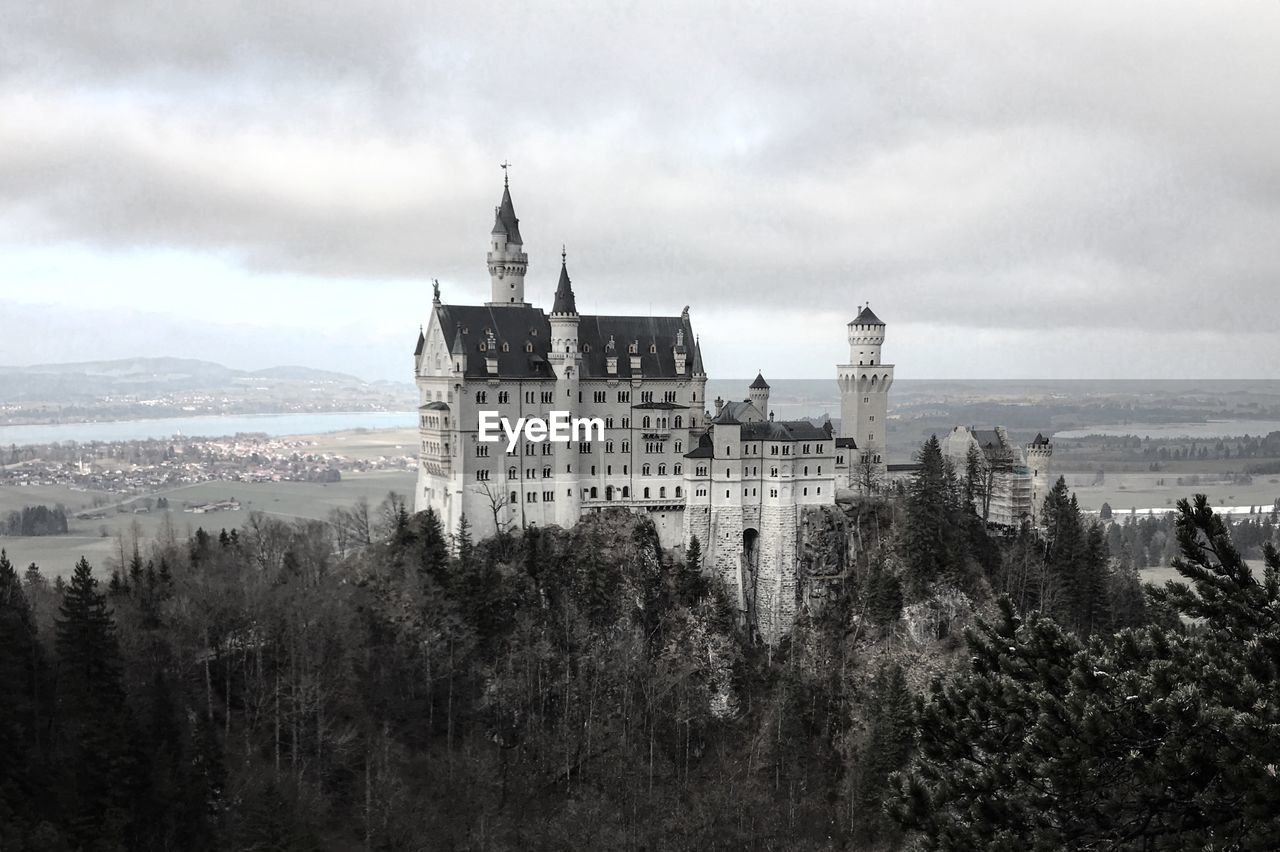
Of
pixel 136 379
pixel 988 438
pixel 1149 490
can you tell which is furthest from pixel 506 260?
pixel 136 379

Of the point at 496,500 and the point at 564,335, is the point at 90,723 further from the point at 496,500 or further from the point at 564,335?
the point at 564,335

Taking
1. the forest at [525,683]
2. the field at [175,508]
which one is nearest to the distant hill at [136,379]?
the field at [175,508]

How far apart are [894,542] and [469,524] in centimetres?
2936

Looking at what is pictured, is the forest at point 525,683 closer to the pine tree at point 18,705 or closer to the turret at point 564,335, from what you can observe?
the pine tree at point 18,705

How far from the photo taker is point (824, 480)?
3083 inches

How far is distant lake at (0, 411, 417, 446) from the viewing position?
132 m

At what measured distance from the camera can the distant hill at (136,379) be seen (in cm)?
15175

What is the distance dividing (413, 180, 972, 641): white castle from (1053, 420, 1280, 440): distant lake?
3886 inches

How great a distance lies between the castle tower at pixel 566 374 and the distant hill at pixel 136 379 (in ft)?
333

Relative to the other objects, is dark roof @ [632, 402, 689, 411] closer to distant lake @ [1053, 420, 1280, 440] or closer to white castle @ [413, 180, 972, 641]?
white castle @ [413, 180, 972, 641]

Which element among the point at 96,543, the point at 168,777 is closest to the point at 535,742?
the point at 168,777

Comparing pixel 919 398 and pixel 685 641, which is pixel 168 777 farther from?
pixel 919 398

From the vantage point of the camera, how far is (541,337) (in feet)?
256

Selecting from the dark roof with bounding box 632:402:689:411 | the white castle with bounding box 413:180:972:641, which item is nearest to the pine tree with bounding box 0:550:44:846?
the white castle with bounding box 413:180:972:641
